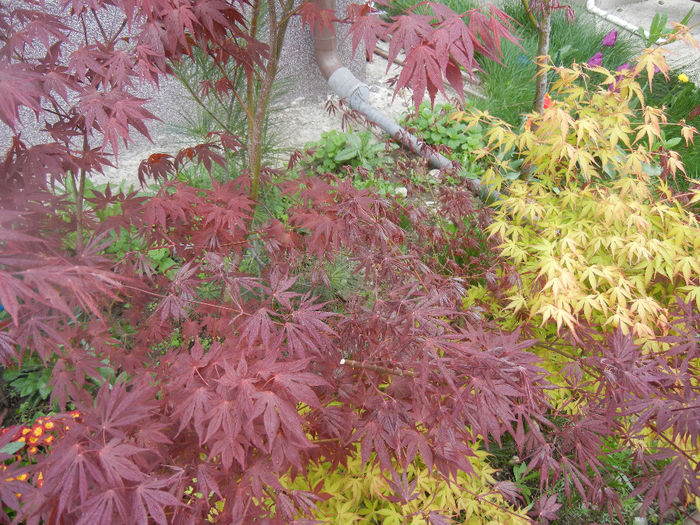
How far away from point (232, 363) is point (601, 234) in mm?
1442

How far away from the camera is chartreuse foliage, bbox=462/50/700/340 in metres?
1.63

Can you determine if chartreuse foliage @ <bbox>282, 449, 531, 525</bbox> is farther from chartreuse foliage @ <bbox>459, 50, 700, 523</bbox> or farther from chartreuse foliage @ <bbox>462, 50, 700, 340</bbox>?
chartreuse foliage @ <bbox>462, 50, 700, 340</bbox>

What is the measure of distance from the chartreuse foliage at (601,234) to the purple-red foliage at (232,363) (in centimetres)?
19

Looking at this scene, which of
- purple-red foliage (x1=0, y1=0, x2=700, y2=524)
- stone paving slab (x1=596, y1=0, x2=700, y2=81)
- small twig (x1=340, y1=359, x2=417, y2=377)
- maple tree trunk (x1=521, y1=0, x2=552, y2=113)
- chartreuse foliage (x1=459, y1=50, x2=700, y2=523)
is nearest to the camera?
purple-red foliage (x1=0, y1=0, x2=700, y2=524)

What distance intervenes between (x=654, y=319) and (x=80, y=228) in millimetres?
1942

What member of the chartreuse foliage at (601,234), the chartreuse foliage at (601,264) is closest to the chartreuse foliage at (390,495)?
the chartreuse foliage at (601,264)

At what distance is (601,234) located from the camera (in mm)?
1818

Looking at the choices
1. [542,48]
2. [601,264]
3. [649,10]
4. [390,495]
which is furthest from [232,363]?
[649,10]

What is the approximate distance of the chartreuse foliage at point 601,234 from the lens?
163cm

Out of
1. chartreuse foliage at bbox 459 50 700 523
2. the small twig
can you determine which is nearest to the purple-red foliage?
the small twig

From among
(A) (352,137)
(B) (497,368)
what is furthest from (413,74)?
(A) (352,137)

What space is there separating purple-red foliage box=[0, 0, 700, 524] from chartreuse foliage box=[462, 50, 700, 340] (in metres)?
0.19

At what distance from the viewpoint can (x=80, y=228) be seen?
1.55 m

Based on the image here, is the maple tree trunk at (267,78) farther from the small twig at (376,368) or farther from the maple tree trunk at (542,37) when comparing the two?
the maple tree trunk at (542,37)
